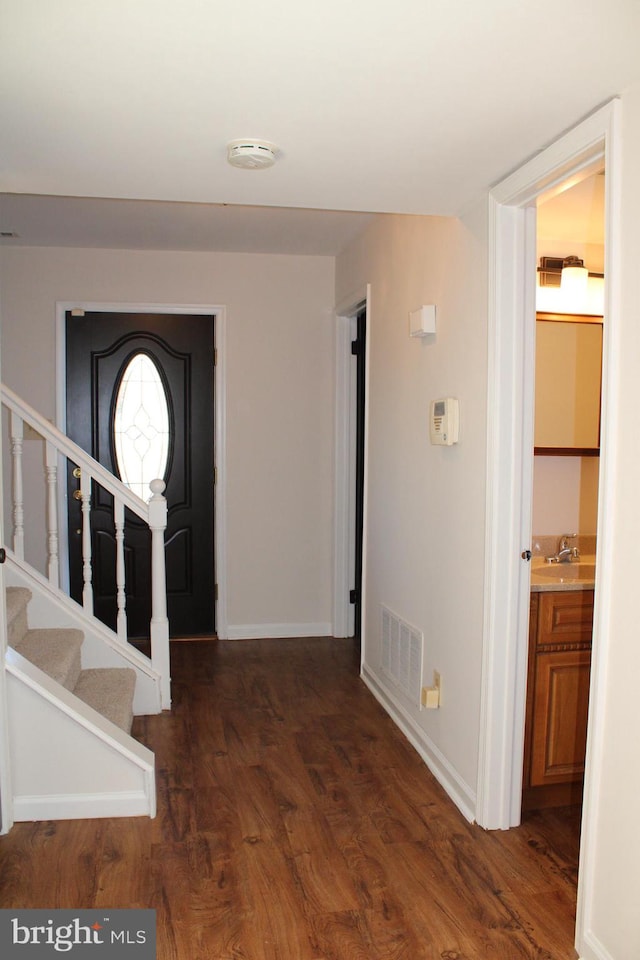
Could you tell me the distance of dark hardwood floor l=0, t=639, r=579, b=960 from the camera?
2078 millimetres

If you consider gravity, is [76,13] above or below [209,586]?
above

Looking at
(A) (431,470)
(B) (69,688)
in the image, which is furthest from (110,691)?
(A) (431,470)

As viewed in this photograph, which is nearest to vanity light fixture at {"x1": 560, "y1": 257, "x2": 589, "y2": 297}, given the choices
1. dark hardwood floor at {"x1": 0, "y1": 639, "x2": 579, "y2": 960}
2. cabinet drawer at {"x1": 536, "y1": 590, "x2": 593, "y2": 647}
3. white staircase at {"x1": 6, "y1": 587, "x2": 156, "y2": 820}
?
cabinet drawer at {"x1": 536, "y1": 590, "x2": 593, "y2": 647}

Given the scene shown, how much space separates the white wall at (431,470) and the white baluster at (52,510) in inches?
62.4

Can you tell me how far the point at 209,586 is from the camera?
5.01m

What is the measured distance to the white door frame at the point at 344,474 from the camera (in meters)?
4.91

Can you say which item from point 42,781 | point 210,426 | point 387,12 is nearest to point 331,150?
point 387,12

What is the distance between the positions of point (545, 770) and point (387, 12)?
2.38 metres

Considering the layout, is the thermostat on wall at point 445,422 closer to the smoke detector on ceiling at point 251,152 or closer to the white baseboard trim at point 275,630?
the smoke detector on ceiling at point 251,152

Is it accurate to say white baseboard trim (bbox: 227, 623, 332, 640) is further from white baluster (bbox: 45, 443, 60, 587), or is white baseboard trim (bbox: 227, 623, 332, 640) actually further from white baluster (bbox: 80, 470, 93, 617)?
white baluster (bbox: 45, 443, 60, 587)

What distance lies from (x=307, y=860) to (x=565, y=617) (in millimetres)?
1180

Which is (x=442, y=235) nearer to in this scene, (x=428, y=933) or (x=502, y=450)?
(x=502, y=450)

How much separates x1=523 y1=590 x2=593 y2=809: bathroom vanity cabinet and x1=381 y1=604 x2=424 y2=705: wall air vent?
68 centimetres

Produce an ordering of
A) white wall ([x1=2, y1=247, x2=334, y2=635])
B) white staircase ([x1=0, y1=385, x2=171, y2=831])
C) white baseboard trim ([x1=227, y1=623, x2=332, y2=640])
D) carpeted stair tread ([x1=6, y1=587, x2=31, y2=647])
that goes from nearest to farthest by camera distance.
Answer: white staircase ([x1=0, y1=385, x2=171, y2=831]), carpeted stair tread ([x1=6, y1=587, x2=31, y2=647]), white wall ([x1=2, y1=247, x2=334, y2=635]), white baseboard trim ([x1=227, y1=623, x2=332, y2=640])
